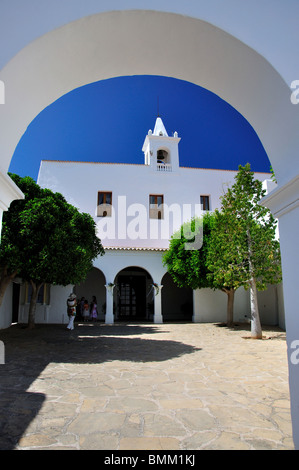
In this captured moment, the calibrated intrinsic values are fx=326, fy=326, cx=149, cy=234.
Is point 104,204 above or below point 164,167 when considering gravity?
below

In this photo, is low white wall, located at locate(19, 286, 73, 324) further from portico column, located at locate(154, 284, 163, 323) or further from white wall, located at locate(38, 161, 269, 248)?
portico column, located at locate(154, 284, 163, 323)

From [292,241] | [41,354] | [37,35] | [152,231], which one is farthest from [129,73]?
[152,231]

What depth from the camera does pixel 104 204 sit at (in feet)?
66.6

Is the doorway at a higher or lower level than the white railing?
lower

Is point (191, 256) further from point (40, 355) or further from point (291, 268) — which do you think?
point (291, 268)

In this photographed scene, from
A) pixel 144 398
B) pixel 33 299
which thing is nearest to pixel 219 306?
pixel 33 299

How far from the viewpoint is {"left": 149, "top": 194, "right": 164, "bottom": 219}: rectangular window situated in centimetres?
2069

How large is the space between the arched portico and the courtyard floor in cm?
140

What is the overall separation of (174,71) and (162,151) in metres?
20.2

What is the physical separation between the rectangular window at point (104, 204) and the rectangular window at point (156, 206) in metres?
2.59

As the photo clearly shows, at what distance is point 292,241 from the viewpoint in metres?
2.72

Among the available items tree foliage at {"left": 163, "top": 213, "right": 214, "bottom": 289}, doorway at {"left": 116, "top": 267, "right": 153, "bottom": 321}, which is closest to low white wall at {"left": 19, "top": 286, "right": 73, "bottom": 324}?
doorway at {"left": 116, "top": 267, "right": 153, "bottom": 321}

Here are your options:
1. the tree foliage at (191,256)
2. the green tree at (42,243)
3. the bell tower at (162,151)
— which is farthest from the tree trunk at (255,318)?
the bell tower at (162,151)

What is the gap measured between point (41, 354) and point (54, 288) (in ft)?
29.6
